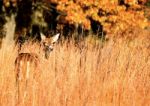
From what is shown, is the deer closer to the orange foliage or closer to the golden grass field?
the golden grass field

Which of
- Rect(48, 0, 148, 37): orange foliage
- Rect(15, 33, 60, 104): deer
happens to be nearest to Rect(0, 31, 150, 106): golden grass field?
Rect(15, 33, 60, 104): deer

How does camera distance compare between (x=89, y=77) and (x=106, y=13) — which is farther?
(x=106, y=13)

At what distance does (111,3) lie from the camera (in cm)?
1641

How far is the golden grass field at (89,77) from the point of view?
6.80 m

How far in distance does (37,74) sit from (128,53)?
49.8 inches

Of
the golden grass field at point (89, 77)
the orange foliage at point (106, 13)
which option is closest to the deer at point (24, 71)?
the golden grass field at point (89, 77)

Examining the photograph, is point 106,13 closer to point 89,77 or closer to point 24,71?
point 89,77

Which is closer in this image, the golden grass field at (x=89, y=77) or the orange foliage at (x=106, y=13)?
the golden grass field at (x=89, y=77)

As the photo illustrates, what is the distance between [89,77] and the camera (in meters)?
7.06

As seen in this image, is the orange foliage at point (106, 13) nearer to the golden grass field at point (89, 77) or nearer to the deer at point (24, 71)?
the golden grass field at point (89, 77)

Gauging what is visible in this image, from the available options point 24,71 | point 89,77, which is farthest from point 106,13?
point 24,71

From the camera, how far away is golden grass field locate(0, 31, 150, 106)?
22.3 feet

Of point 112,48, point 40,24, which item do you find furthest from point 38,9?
point 112,48

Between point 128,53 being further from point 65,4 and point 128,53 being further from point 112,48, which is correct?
point 65,4
